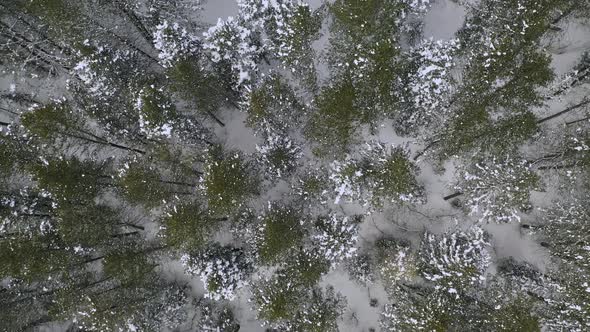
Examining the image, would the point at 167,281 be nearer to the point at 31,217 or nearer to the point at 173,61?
the point at 31,217

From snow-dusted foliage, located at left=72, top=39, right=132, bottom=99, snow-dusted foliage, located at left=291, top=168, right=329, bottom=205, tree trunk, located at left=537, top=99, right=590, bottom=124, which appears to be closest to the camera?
snow-dusted foliage, located at left=72, top=39, right=132, bottom=99

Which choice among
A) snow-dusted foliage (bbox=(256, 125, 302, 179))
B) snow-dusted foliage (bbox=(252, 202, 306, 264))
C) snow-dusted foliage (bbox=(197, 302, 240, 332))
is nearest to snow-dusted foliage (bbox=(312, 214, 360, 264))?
snow-dusted foliage (bbox=(252, 202, 306, 264))

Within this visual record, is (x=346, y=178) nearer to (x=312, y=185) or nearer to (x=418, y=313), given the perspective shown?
(x=312, y=185)

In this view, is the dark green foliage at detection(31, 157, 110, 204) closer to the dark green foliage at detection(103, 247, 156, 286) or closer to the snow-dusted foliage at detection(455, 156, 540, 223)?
the dark green foliage at detection(103, 247, 156, 286)

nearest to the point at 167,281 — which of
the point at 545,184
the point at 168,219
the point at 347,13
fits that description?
the point at 168,219

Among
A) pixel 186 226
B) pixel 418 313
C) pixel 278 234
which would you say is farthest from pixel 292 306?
pixel 186 226

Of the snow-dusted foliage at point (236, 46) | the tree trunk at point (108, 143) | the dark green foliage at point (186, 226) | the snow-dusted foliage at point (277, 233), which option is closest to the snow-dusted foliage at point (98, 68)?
the tree trunk at point (108, 143)
